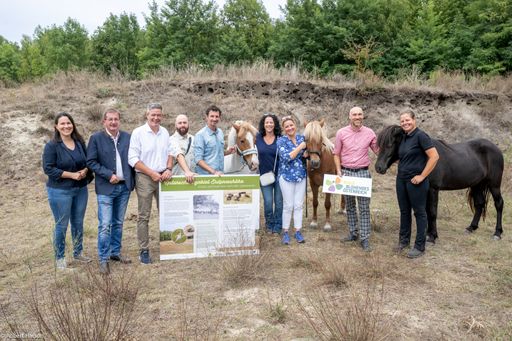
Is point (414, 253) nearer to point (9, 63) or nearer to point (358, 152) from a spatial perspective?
point (358, 152)

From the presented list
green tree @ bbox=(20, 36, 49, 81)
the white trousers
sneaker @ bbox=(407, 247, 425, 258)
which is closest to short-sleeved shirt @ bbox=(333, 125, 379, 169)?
the white trousers

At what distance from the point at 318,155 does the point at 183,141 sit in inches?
80.0

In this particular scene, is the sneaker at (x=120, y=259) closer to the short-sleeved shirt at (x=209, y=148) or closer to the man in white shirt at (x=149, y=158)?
the man in white shirt at (x=149, y=158)

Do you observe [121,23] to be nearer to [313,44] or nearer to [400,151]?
[313,44]

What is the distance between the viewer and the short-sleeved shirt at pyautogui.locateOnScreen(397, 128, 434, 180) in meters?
4.77

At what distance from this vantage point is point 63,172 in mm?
4473

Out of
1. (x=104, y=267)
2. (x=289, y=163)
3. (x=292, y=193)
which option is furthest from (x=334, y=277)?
(x=104, y=267)

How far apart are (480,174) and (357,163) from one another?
2.64m

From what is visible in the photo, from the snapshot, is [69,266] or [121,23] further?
[121,23]

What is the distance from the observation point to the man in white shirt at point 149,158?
4.63m

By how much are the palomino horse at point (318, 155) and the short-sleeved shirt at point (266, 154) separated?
526mm

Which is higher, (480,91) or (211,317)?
(480,91)

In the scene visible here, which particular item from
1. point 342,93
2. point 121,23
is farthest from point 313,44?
point 121,23

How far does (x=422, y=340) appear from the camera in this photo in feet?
10.3
